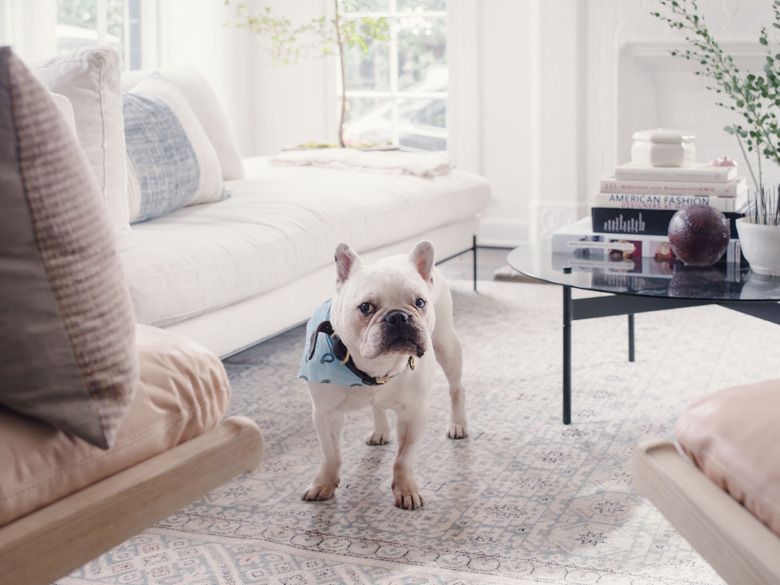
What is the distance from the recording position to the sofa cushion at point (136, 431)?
0.89 metres

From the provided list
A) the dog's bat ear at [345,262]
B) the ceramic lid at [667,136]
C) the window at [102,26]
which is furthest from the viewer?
the window at [102,26]

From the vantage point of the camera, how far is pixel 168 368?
1.07 metres

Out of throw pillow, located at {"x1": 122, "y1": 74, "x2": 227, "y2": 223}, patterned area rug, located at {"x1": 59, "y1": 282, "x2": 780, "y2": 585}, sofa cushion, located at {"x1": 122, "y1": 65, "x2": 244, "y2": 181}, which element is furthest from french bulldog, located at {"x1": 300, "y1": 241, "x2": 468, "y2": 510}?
sofa cushion, located at {"x1": 122, "y1": 65, "x2": 244, "y2": 181}

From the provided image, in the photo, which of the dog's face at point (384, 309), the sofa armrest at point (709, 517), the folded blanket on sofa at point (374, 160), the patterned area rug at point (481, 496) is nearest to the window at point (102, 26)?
the folded blanket on sofa at point (374, 160)

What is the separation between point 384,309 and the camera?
1.60 m

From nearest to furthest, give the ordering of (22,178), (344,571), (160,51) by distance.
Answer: (22,178), (344,571), (160,51)

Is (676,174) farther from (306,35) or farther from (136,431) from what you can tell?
(306,35)

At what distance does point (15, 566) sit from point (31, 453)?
11cm

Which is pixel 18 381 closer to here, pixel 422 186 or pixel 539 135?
pixel 422 186

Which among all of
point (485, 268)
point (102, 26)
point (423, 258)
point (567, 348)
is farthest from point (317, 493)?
point (102, 26)

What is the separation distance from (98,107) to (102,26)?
2.59 metres

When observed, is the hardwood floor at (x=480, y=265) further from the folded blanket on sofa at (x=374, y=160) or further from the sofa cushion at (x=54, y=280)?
the sofa cushion at (x=54, y=280)

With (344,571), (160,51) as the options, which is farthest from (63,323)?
(160,51)

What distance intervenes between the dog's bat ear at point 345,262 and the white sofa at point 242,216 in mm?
562
